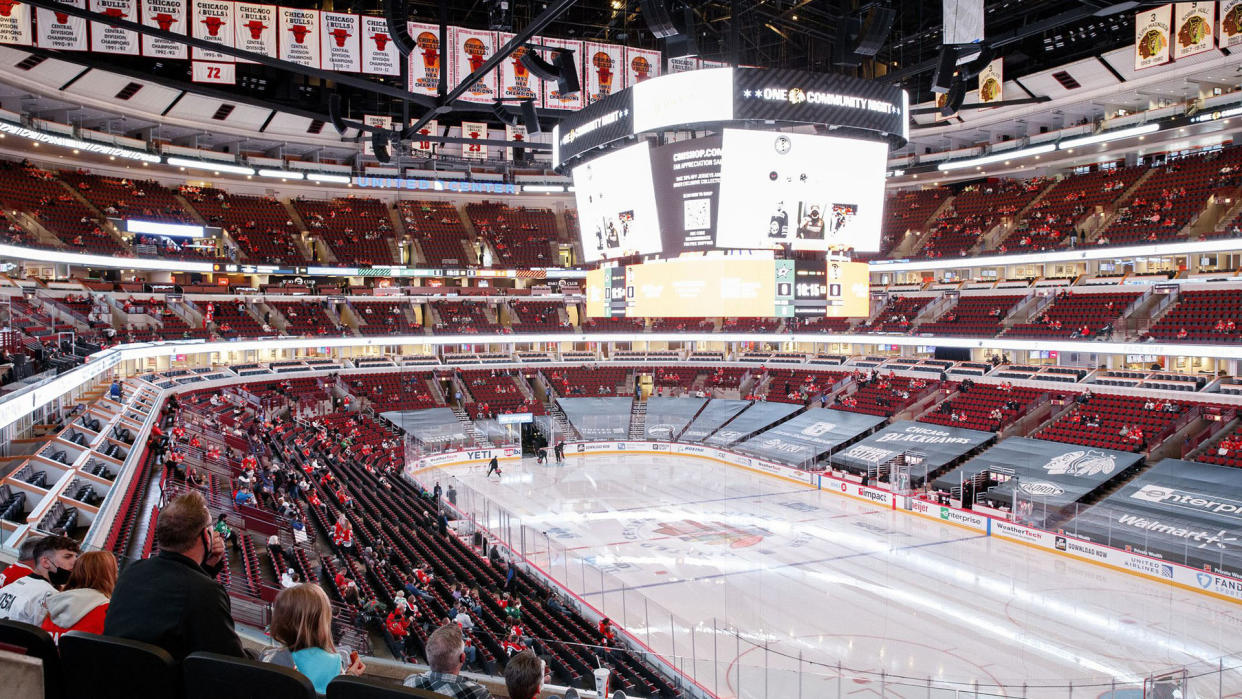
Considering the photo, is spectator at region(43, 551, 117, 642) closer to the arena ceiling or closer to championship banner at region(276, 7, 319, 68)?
championship banner at region(276, 7, 319, 68)

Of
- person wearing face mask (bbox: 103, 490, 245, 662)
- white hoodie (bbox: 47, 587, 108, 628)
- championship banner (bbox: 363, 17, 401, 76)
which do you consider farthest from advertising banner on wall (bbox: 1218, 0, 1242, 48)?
white hoodie (bbox: 47, 587, 108, 628)

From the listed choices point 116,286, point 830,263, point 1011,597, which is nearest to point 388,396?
point 116,286

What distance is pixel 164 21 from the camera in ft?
68.8

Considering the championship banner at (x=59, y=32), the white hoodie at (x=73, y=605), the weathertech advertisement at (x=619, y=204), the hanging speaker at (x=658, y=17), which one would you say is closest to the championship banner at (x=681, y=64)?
the weathertech advertisement at (x=619, y=204)

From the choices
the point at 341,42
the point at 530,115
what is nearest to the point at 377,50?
the point at 341,42

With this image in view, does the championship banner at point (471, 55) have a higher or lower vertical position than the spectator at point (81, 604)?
higher

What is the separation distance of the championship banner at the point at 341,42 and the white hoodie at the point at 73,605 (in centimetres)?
2257

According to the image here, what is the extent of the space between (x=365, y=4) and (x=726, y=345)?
27055mm

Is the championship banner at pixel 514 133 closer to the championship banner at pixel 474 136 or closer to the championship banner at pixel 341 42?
the championship banner at pixel 474 136

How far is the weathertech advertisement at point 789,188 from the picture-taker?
1777cm

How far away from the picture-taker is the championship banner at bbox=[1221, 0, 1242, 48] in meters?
22.5

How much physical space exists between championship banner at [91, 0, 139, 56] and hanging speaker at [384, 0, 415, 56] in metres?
9.23

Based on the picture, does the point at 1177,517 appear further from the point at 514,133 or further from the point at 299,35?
the point at 514,133

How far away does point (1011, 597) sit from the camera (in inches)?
670
